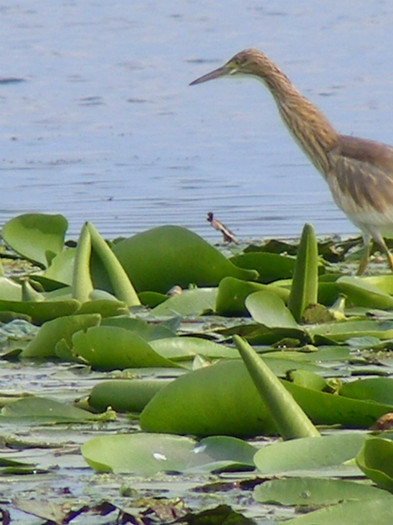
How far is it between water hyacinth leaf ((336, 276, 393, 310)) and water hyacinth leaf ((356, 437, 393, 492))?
262 cm

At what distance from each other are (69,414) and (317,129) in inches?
190

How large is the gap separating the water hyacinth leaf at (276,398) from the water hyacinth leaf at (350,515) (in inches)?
16.6

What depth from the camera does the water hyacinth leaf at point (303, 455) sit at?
3.63 metres

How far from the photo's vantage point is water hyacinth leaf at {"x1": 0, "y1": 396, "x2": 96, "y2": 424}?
429cm

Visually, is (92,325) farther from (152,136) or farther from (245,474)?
(152,136)

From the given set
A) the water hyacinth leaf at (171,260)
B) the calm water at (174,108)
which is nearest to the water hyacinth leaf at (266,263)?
the water hyacinth leaf at (171,260)

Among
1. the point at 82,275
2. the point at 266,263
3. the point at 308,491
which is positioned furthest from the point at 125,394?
the point at 266,263

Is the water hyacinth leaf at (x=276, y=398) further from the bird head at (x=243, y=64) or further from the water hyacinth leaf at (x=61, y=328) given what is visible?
the bird head at (x=243, y=64)

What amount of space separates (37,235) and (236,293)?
142 cm

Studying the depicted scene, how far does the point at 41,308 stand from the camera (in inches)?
222

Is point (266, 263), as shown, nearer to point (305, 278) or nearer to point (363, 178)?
point (305, 278)

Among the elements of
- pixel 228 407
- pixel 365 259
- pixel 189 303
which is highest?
pixel 228 407

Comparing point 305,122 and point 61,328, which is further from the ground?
point 305,122

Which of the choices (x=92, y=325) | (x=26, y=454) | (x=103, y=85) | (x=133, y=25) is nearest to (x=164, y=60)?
(x=103, y=85)
